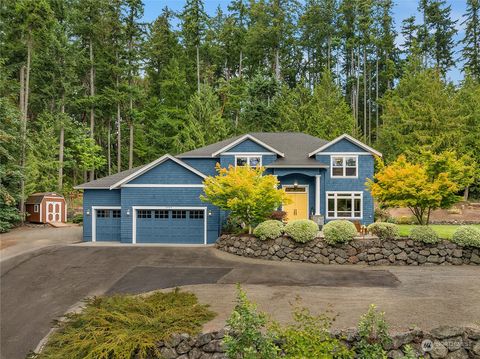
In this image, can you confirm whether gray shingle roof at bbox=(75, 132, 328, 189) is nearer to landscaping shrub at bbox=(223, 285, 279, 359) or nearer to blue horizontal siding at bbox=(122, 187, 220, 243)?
blue horizontal siding at bbox=(122, 187, 220, 243)

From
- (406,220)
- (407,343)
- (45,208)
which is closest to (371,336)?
(407,343)

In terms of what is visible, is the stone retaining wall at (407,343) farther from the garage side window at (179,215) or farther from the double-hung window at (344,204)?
the double-hung window at (344,204)

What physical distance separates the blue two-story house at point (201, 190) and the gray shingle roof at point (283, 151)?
0.22ft

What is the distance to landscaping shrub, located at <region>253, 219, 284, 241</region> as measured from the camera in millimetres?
16453

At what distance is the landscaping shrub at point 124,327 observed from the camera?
6.85 m

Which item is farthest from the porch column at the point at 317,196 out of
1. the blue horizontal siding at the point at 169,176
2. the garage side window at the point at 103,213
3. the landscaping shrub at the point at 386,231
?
the garage side window at the point at 103,213

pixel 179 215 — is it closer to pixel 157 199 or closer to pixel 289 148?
pixel 157 199

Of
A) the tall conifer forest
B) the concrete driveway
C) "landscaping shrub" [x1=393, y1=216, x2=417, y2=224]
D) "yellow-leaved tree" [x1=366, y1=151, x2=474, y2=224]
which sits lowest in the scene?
the concrete driveway

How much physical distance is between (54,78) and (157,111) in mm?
11238

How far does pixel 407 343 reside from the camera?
7.32 metres

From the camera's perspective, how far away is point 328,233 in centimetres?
1581

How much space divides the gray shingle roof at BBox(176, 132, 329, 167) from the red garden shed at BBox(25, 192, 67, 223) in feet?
41.4

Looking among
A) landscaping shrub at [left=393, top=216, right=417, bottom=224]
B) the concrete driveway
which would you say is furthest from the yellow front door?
landscaping shrub at [left=393, top=216, right=417, bottom=224]

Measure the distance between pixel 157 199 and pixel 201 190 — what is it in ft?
8.67
